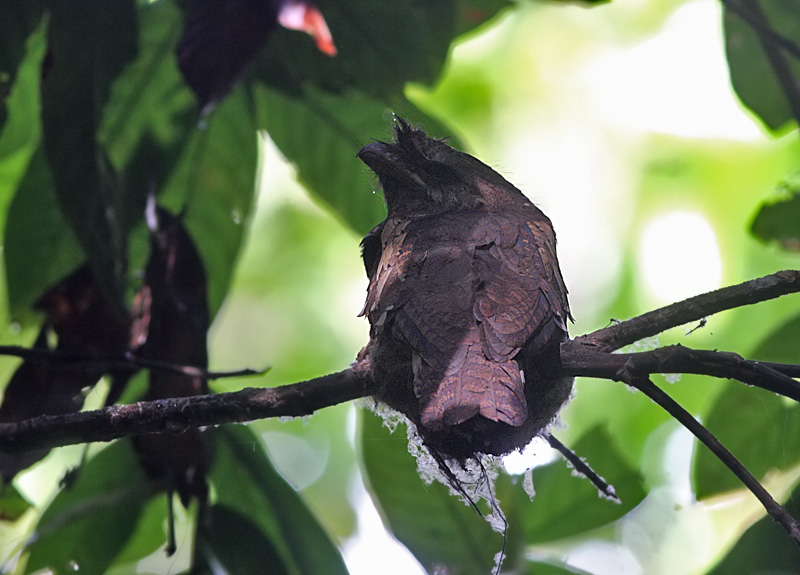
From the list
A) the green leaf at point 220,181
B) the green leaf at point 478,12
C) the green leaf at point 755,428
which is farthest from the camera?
the green leaf at point 220,181

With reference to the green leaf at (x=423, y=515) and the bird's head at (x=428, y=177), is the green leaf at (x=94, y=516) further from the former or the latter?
the bird's head at (x=428, y=177)

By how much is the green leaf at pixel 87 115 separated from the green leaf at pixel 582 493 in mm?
1105

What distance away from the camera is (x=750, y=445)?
Result: 1.61 m

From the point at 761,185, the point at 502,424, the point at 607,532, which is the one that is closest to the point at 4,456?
the point at 502,424

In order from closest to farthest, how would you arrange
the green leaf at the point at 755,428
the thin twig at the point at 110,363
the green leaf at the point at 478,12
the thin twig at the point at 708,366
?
the thin twig at the point at 708,366 → the green leaf at the point at 755,428 → the thin twig at the point at 110,363 → the green leaf at the point at 478,12

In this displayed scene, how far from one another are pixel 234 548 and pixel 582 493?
2.65ft

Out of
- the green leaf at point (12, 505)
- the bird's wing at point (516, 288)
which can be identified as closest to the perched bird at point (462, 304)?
the bird's wing at point (516, 288)

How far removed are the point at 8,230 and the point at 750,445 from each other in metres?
1.89

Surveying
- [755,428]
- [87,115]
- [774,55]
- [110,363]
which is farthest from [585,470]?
[87,115]

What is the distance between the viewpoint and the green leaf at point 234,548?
6.31 feet

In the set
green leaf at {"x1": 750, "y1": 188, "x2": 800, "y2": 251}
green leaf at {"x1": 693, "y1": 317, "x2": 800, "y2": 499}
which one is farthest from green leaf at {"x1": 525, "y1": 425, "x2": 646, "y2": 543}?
green leaf at {"x1": 750, "y1": 188, "x2": 800, "y2": 251}

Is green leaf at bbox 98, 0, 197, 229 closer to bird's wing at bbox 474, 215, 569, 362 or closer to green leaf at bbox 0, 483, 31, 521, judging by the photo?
green leaf at bbox 0, 483, 31, 521

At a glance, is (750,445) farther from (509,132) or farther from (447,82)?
(447,82)

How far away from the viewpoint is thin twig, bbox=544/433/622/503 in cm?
158
